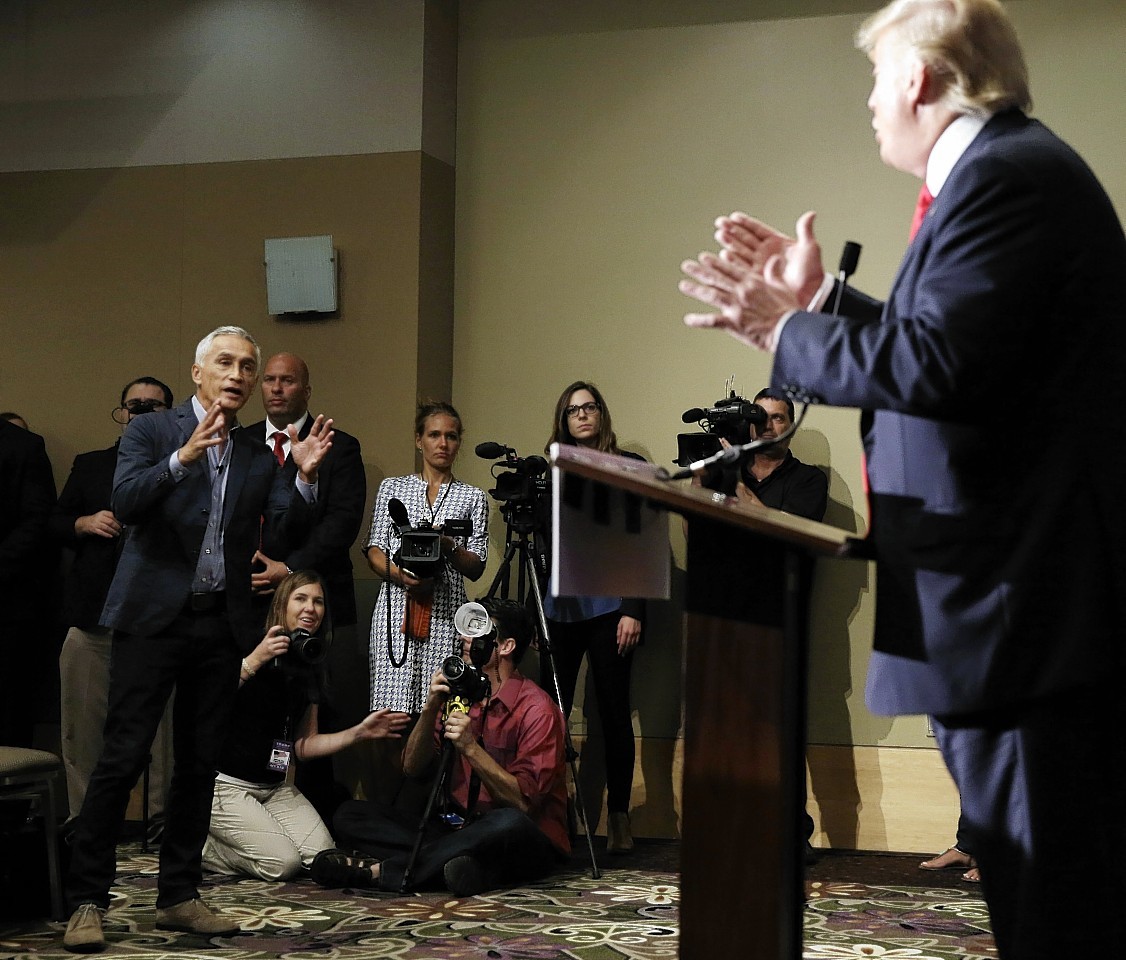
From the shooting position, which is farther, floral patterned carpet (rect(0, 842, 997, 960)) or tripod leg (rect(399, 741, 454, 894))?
tripod leg (rect(399, 741, 454, 894))

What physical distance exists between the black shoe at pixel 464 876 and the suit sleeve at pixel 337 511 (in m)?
1.40

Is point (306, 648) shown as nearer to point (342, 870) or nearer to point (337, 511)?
point (342, 870)

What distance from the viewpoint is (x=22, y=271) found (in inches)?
249

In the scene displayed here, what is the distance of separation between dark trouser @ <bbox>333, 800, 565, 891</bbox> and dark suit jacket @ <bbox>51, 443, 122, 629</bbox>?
150 cm

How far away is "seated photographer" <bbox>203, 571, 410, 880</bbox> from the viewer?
444 centimetres

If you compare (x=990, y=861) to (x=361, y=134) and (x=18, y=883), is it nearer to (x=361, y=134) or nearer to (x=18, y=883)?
(x=18, y=883)

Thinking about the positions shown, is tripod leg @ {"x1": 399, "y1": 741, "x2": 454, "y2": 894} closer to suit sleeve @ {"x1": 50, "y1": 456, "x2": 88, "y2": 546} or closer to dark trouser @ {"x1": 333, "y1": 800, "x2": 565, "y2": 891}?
dark trouser @ {"x1": 333, "y1": 800, "x2": 565, "y2": 891}

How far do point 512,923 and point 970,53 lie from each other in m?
2.86

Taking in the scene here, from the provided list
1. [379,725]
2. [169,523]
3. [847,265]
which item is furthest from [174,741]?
[847,265]

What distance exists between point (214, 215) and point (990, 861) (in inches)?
209

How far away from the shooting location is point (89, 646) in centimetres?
527

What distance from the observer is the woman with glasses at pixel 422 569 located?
5004 millimetres

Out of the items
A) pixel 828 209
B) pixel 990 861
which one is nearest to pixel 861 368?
pixel 990 861

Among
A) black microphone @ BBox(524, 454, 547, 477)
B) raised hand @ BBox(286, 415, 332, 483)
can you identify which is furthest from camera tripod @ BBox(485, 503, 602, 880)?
raised hand @ BBox(286, 415, 332, 483)
